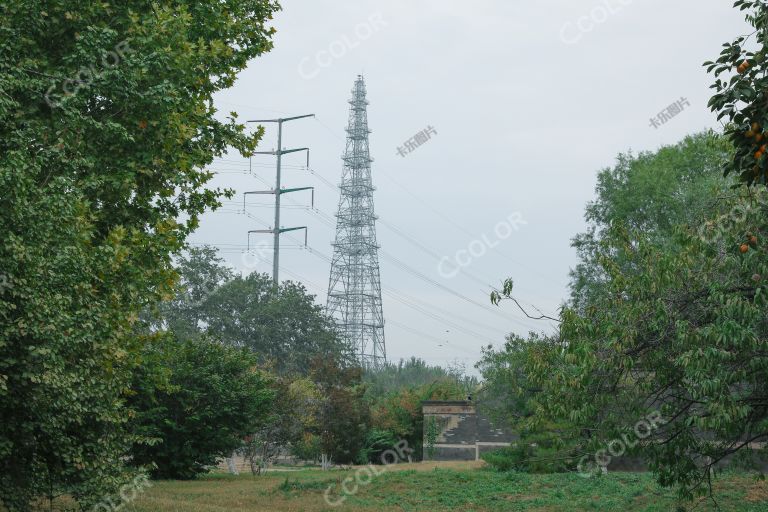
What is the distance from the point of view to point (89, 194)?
49.6 feet

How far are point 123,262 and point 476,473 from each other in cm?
1917

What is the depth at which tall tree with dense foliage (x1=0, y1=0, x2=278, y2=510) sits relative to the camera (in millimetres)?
11102

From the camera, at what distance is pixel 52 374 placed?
11023 mm

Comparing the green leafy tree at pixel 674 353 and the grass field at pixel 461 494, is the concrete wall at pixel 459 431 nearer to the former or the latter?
the grass field at pixel 461 494

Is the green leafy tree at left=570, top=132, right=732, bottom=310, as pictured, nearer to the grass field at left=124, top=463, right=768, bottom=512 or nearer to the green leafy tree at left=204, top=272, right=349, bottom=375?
the grass field at left=124, top=463, right=768, bottom=512

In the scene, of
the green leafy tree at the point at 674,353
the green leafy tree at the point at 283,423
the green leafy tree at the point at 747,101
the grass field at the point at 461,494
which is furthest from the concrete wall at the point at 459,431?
the green leafy tree at the point at 747,101

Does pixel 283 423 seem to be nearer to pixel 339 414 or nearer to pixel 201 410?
pixel 339 414

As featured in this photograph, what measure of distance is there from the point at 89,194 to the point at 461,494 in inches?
609

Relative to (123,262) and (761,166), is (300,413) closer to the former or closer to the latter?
(123,262)

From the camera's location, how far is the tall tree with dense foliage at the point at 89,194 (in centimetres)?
1110

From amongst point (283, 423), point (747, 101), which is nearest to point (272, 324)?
point (283, 423)

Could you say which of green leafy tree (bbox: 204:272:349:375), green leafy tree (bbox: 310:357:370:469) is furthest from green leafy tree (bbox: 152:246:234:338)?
green leafy tree (bbox: 310:357:370:469)

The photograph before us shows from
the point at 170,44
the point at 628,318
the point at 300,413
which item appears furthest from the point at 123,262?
the point at 300,413

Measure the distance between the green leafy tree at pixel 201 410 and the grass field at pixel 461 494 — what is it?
2197 millimetres
